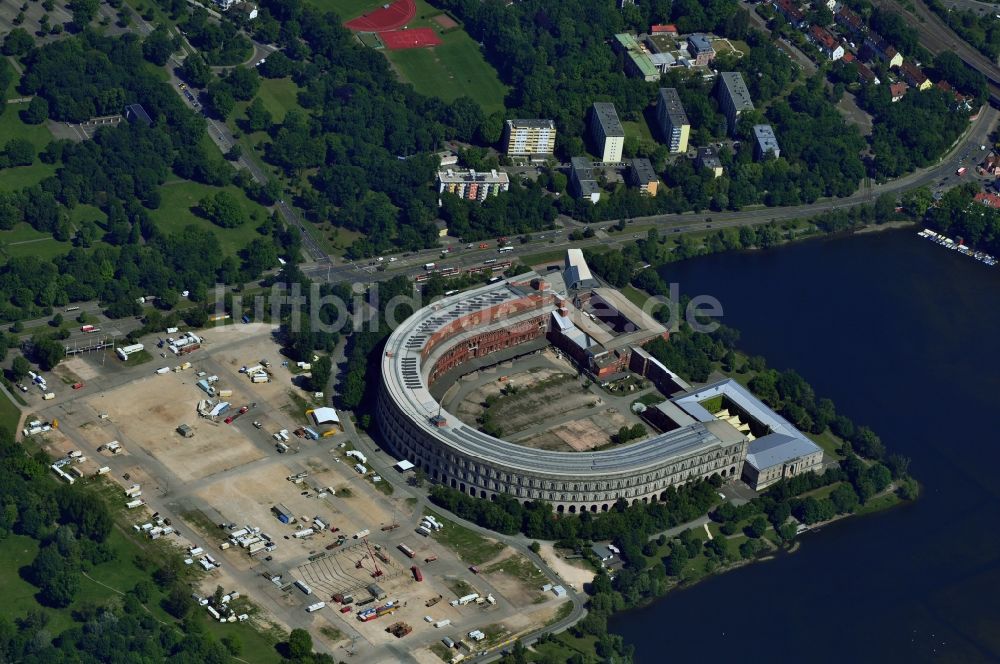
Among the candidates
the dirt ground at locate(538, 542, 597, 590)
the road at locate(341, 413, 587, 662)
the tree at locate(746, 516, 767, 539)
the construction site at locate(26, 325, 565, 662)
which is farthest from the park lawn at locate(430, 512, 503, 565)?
the tree at locate(746, 516, 767, 539)

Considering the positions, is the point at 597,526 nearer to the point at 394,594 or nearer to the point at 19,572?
the point at 394,594

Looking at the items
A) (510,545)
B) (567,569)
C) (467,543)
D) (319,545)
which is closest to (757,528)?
(567,569)

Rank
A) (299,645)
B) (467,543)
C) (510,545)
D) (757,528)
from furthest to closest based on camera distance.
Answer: (757,528), (510,545), (467,543), (299,645)

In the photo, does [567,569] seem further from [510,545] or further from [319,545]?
[319,545]

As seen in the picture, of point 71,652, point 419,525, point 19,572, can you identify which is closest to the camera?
point 71,652

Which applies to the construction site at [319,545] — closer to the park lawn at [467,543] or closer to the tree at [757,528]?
the park lawn at [467,543]

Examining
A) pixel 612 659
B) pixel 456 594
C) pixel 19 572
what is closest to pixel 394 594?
pixel 456 594
